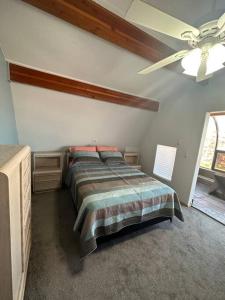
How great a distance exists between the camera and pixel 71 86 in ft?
8.73

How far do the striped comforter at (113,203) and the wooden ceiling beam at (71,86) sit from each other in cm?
155

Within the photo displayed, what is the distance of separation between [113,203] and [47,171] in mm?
2003

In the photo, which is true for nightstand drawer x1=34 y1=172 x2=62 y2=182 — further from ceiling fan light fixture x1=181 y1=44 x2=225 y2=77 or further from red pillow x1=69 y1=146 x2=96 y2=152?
ceiling fan light fixture x1=181 y1=44 x2=225 y2=77

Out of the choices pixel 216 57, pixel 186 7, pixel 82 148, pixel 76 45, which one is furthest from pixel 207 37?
pixel 82 148

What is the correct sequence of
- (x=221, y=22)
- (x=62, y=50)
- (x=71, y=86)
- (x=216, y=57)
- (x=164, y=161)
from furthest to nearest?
1. (x=164, y=161)
2. (x=71, y=86)
3. (x=62, y=50)
4. (x=216, y=57)
5. (x=221, y=22)

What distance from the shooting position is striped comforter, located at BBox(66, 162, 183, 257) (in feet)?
5.57

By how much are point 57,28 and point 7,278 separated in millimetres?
2346

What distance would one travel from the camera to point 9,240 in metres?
0.81

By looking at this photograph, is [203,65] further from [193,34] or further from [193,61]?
[193,34]

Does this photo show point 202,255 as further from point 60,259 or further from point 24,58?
point 24,58

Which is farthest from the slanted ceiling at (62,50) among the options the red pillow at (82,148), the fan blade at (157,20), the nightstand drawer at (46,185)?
the nightstand drawer at (46,185)

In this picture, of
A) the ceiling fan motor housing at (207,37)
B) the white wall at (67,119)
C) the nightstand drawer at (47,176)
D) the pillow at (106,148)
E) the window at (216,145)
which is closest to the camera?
the ceiling fan motor housing at (207,37)

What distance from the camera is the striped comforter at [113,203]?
170 cm

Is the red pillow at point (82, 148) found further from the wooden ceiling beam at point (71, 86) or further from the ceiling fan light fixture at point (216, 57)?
the ceiling fan light fixture at point (216, 57)
